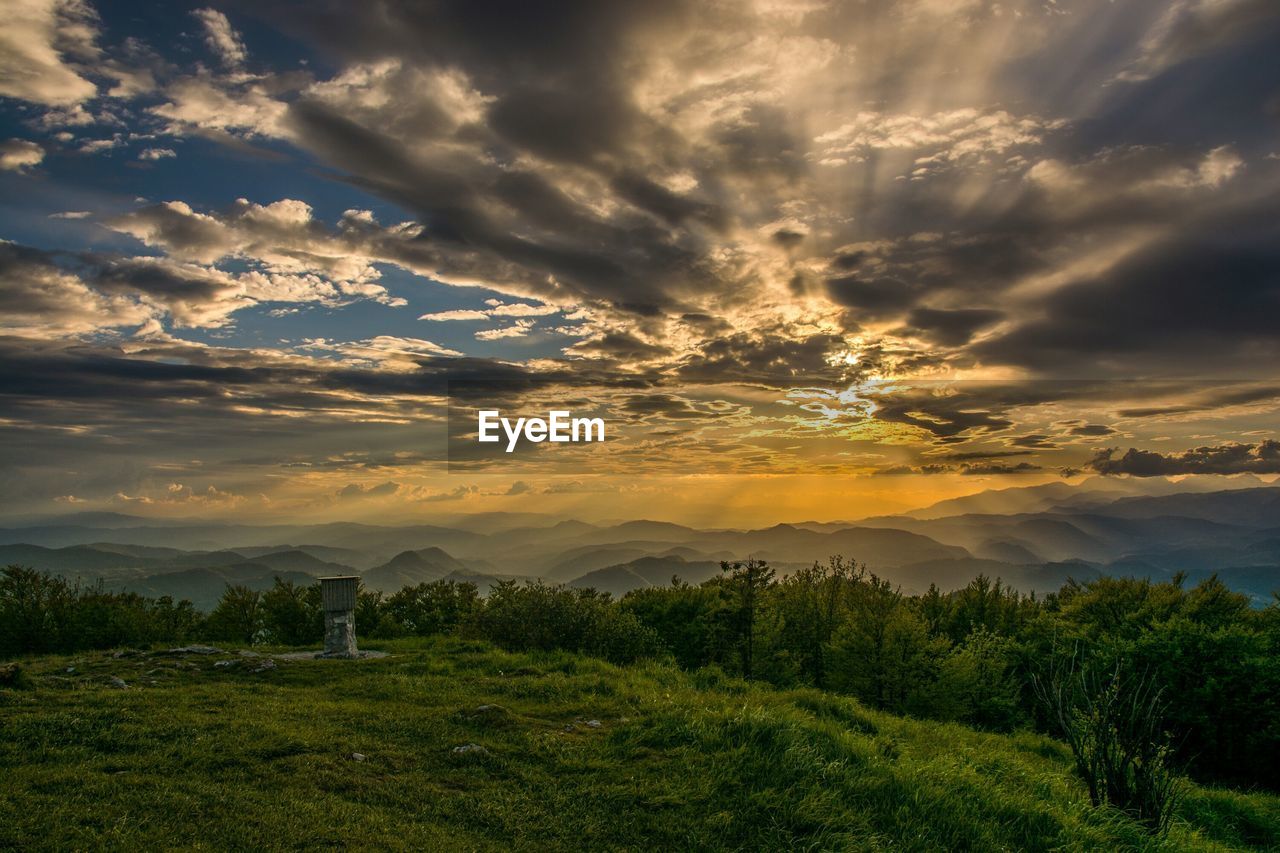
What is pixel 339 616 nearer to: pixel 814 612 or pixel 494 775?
pixel 494 775

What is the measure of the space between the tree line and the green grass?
8.77m

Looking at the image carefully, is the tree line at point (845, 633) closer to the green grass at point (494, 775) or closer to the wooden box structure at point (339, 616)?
the wooden box structure at point (339, 616)

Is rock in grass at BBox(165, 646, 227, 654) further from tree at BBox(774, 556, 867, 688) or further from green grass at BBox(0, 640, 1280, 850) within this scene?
tree at BBox(774, 556, 867, 688)

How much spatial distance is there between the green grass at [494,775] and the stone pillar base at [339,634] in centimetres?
560

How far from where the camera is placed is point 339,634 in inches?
827

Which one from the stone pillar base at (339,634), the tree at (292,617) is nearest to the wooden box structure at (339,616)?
the stone pillar base at (339,634)

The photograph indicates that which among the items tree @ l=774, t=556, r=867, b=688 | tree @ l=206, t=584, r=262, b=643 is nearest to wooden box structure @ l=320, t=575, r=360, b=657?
tree @ l=206, t=584, r=262, b=643

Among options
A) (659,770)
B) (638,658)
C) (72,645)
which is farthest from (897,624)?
(72,645)

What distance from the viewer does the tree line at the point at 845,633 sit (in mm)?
22984

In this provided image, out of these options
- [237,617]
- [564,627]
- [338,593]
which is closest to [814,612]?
[564,627]

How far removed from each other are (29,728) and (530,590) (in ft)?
51.3

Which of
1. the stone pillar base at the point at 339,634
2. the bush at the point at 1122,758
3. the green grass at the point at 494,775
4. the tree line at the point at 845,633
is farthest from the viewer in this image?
the tree line at the point at 845,633

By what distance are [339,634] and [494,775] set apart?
43.2 feet

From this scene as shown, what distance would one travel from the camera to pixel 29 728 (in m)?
10.1
